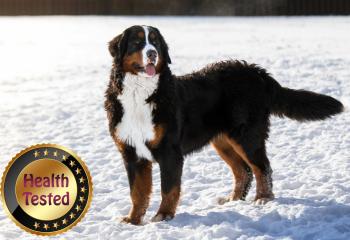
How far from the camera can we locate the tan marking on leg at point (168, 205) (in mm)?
4727

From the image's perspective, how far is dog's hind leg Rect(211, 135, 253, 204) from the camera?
5445mm

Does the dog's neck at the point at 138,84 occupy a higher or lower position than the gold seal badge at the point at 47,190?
higher

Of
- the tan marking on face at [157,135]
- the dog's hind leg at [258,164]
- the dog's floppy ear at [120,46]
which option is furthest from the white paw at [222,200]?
the dog's floppy ear at [120,46]

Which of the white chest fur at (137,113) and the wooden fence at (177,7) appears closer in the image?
the white chest fur at (137,113)

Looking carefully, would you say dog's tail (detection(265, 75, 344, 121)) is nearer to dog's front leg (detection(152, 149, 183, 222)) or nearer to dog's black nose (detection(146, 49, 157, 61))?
dog's front leg (detection(152, 149, 183, 222))

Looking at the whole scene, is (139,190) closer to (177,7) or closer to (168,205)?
(168,205)

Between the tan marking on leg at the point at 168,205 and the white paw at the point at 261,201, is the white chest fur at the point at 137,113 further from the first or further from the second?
the white paw at the point at 261,201

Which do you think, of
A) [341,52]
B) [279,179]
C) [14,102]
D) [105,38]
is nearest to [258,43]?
[341,52]

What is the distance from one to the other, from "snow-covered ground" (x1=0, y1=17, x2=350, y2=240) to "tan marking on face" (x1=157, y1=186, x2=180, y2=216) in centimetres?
14

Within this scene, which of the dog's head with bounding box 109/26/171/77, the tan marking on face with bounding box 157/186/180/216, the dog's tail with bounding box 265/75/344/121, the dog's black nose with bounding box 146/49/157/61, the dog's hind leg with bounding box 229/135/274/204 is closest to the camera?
the dog's black nose with bounding box 146/49/157/61

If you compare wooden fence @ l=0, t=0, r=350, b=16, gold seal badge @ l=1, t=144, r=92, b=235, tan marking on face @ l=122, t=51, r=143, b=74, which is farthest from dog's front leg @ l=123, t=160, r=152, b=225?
wooden fence @ l=0, t=0, r=350, b=16

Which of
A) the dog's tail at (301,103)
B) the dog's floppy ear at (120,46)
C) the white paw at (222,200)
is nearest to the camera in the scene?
the dog's floppy ear at (120,46)

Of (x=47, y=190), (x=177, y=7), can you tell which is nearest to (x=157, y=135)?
(x=47, y=190)

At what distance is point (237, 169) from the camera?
550 cm
